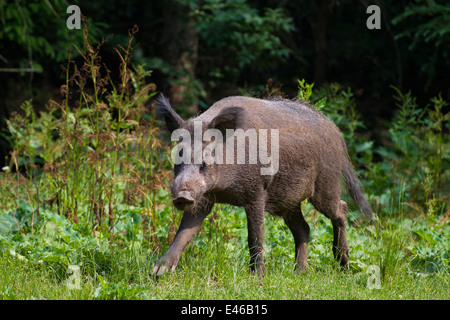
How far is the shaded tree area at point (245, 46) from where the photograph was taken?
9.67 meters

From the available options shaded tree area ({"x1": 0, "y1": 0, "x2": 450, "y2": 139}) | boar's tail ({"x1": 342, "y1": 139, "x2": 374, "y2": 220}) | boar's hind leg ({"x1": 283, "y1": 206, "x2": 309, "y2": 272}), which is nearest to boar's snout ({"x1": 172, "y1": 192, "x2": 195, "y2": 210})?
boar's hind leg ({"x1": 283, "y1": 206, "x2": 309, "y2": 272})

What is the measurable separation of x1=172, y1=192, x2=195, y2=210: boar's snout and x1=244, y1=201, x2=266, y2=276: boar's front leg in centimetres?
69

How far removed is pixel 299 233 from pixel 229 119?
4.81 feet

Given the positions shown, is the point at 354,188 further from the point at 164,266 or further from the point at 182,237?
the point at 164,266

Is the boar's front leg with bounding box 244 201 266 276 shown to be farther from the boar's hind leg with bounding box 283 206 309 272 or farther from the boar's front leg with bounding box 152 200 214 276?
the boar's hind leg with bounding box 283 206 309 272

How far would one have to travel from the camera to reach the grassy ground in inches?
177

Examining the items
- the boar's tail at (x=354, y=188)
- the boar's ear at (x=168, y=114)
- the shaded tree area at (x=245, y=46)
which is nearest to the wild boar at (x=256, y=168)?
the boar's ear at (x=168, y=114)

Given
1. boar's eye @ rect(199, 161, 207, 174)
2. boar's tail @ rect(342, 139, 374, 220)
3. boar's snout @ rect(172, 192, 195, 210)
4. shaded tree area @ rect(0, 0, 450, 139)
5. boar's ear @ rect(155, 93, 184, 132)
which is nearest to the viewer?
boar's snout @ rect(172, 192, 195, 210)

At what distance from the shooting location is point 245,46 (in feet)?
37.1

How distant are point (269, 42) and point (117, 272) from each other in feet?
21.6

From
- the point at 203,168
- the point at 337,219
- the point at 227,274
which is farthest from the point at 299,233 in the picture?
the point at 203,168
